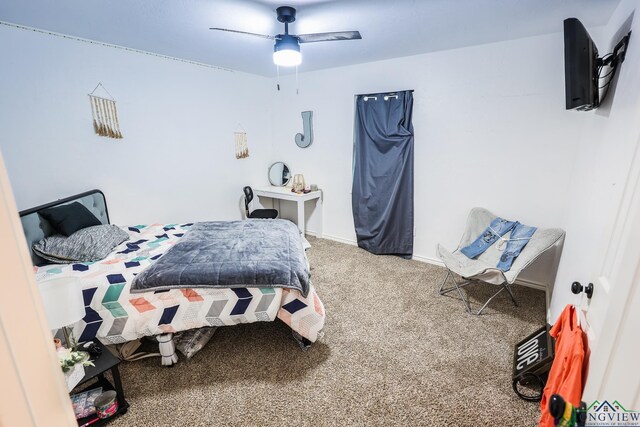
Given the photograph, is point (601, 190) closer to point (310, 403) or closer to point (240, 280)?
point (310, 403)

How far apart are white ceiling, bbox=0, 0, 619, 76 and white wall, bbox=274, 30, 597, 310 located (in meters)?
0.24

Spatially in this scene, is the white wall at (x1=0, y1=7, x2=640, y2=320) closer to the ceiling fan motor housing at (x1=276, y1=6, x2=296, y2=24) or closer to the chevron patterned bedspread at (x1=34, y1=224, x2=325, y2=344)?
the chevron patterned bedspread at (x1=34, y1=224, x2=325, y2=344)

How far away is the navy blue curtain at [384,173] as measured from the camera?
3.47 m

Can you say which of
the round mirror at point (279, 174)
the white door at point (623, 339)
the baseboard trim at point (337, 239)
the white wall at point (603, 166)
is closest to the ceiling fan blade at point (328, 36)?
the white wall at point (603, 166)

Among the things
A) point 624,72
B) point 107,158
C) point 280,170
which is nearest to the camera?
point 624,72

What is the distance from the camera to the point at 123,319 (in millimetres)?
1898

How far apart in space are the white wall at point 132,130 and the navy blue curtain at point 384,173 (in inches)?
64.6

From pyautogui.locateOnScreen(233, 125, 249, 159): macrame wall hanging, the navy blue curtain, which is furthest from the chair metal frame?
pyautogui.locateOnScreen(233, 125, 249, 159): macrame wall hanging

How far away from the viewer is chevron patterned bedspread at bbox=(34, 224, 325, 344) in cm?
188

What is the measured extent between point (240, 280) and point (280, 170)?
2912mm

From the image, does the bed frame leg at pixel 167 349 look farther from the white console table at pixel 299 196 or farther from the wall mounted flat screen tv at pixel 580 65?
the wall mounted flat screen tv at pixel 580 65

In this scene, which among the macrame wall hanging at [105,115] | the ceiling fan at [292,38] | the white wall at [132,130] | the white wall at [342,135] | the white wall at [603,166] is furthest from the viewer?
the macrame wall hanging at [105,115]

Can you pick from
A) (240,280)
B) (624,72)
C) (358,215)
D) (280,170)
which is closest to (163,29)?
(240,280)

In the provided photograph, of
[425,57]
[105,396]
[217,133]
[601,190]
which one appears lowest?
[105,396]
